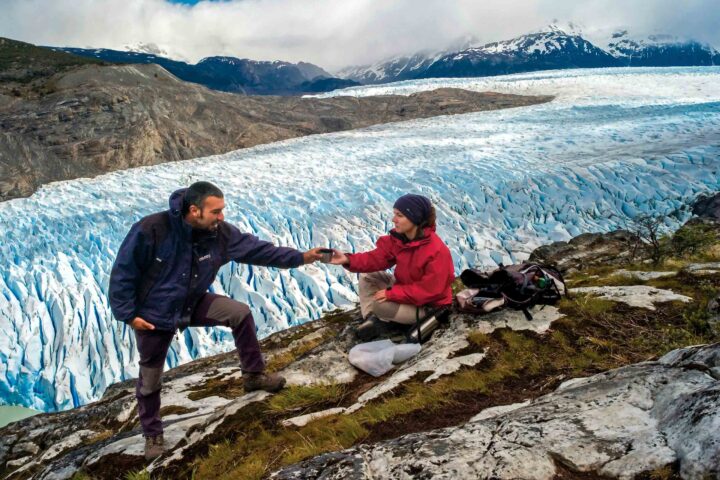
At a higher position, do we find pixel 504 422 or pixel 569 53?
pixel 569 53

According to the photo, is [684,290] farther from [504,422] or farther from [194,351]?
[194,351]

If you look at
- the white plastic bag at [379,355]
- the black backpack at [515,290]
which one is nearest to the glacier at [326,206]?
the white plastic bag at [379,355]

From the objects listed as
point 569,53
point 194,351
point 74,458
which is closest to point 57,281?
point 194,351

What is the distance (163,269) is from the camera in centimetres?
321

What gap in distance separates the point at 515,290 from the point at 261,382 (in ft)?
7.47

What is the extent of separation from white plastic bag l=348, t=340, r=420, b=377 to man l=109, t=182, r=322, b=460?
2.26 feet

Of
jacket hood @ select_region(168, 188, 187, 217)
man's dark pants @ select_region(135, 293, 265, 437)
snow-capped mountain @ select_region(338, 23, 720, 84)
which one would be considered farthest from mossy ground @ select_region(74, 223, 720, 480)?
snow-capped mountain @ select_region(338, 23, 720, 84)

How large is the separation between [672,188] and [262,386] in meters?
13.5

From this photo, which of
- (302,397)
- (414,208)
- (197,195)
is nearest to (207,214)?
(197,195)

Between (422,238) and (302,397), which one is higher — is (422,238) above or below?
above

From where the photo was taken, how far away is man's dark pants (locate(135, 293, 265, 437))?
127 inches

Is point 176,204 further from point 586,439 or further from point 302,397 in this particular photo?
point 586,439

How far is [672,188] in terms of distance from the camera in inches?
508

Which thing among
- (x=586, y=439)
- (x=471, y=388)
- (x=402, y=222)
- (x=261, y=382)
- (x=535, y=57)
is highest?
(x=535, y=57)
